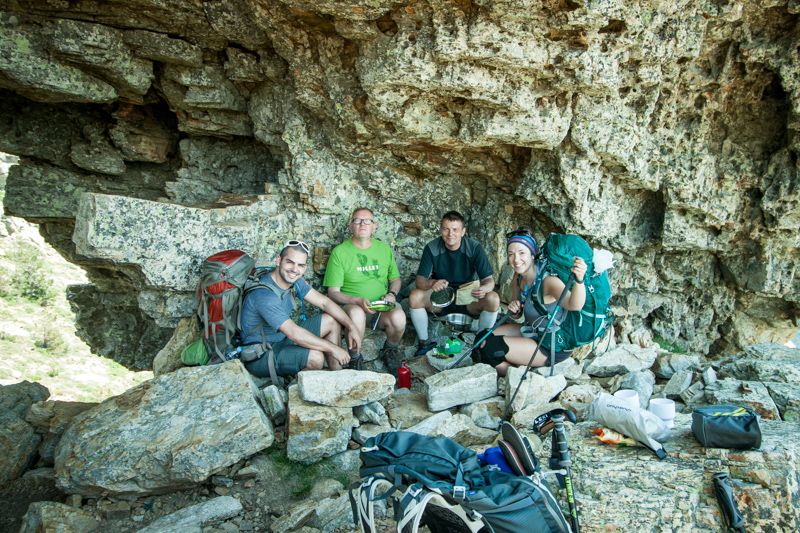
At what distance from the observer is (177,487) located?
205 inches

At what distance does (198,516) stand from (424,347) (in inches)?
143

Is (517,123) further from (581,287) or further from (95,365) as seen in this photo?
(95,365)

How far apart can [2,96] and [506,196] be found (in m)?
8.04

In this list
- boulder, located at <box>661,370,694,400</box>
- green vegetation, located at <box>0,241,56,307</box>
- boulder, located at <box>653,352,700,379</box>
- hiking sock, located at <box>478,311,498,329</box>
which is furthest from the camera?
green vegetation, located at <box>0,241,56,307</box>

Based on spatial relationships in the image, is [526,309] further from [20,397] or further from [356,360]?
[20,397]

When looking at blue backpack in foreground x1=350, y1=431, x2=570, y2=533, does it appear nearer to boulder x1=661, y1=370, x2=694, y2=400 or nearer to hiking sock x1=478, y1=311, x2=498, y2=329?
boulder x1=661, y1=370, x2=694, y2=400

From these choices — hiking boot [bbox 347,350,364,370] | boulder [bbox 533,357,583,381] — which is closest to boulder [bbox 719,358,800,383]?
boulder [bbox 533,357,583,381]

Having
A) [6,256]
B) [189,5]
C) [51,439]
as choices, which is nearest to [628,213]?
[189,5]

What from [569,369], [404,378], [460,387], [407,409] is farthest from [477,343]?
[407,409]

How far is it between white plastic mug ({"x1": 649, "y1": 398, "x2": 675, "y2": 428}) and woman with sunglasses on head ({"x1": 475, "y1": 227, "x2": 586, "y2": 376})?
1.43m

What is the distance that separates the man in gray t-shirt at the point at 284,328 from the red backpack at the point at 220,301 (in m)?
0.14

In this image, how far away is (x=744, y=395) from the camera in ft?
18.8

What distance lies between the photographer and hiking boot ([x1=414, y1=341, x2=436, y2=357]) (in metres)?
7.58

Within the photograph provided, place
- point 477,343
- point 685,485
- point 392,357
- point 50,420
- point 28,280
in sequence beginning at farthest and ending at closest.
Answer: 1. point 28,280
2. point 392,357
3. point 477,343
4. point 50,420
5. point 685,485
